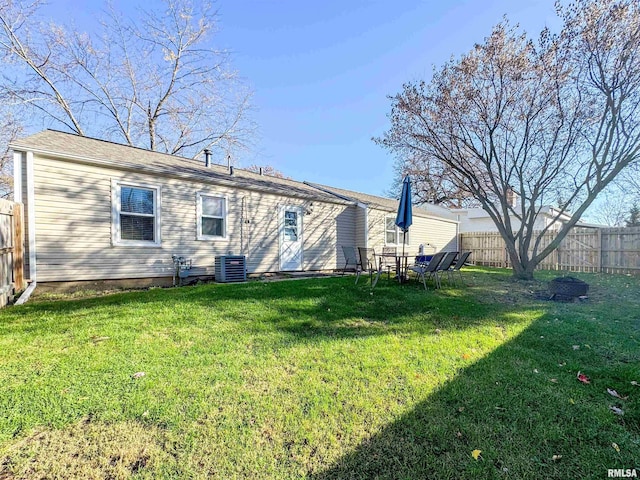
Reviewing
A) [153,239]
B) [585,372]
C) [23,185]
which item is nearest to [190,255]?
[153,239]

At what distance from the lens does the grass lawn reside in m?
1.74

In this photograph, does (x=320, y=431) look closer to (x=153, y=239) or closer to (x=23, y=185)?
(x=153, y=239)

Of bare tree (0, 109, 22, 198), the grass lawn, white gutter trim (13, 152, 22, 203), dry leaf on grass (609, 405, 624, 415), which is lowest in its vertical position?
dry leaf on grass (609, 405, 624, 415)

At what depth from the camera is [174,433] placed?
6.34 ft

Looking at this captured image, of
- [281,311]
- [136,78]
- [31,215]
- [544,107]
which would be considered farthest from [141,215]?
[136,78]

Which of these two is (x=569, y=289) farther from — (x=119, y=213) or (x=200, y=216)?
(x=119, y=213)

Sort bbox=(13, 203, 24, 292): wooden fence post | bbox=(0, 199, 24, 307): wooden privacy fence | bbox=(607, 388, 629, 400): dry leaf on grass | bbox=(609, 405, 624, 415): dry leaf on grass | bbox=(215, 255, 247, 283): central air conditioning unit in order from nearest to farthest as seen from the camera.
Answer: bbox=(609, 405, 624, 415): dry leaf on grass
bbox=(607, 388, 629, 400): dry leaf on grass
bbox=(0, 199, 24, 307): wooden privacy fence
bbox=(13, 203, 24, 292): wooden fence post
bbox=(215, 255, 247, 283): central air conditioning unit

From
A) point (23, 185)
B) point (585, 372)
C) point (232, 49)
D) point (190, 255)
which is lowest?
point (585, 372)

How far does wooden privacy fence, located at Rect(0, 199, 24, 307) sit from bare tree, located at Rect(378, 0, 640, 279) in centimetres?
956

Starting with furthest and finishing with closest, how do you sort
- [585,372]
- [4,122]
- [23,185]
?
[4,122], [23,185], [585,372]

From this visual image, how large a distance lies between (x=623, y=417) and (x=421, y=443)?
5.31ft

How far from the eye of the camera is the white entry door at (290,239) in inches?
388

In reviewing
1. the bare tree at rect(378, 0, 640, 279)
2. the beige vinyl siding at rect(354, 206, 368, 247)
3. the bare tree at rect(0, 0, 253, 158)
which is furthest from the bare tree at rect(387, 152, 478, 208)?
the bare tree at rect(0, 0, 253, 158)

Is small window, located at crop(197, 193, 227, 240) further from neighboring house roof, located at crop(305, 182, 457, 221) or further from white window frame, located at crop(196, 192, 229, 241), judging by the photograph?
neighboring house roof, located at crop(305, 182, 457, 221)
